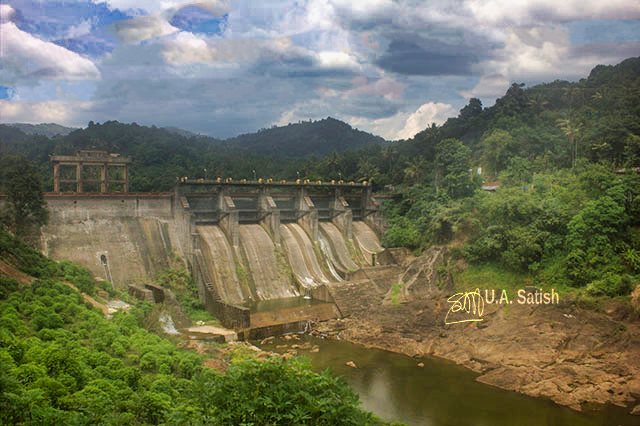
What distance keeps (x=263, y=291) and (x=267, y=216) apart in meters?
6.36

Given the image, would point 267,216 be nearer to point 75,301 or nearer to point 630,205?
point 75,301

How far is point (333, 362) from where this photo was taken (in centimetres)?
2594

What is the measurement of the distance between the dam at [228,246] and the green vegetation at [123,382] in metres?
10.4

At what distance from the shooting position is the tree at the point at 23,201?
1152 inches

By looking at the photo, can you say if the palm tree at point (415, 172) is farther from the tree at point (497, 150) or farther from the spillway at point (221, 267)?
the spillway at point (221, 267)

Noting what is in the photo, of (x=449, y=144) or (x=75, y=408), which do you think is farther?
(x=449, y=144)

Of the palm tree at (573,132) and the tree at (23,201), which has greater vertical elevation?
the palm tree at (573,132)

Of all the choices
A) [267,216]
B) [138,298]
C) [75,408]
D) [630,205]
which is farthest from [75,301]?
[630,205]

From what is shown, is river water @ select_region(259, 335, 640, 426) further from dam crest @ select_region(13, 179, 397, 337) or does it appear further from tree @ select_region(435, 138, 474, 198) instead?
tree @ select_region(435, 138, 474, 198)

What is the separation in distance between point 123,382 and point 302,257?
2504 centimetres

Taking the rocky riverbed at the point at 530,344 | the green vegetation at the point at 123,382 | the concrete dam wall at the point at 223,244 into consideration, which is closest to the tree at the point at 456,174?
the concrete dam wall at the point at 223,244

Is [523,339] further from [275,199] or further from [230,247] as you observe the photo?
[275,199]

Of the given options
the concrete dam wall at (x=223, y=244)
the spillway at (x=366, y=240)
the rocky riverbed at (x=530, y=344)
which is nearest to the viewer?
the rocky riverbed at (x=530, y=344)
